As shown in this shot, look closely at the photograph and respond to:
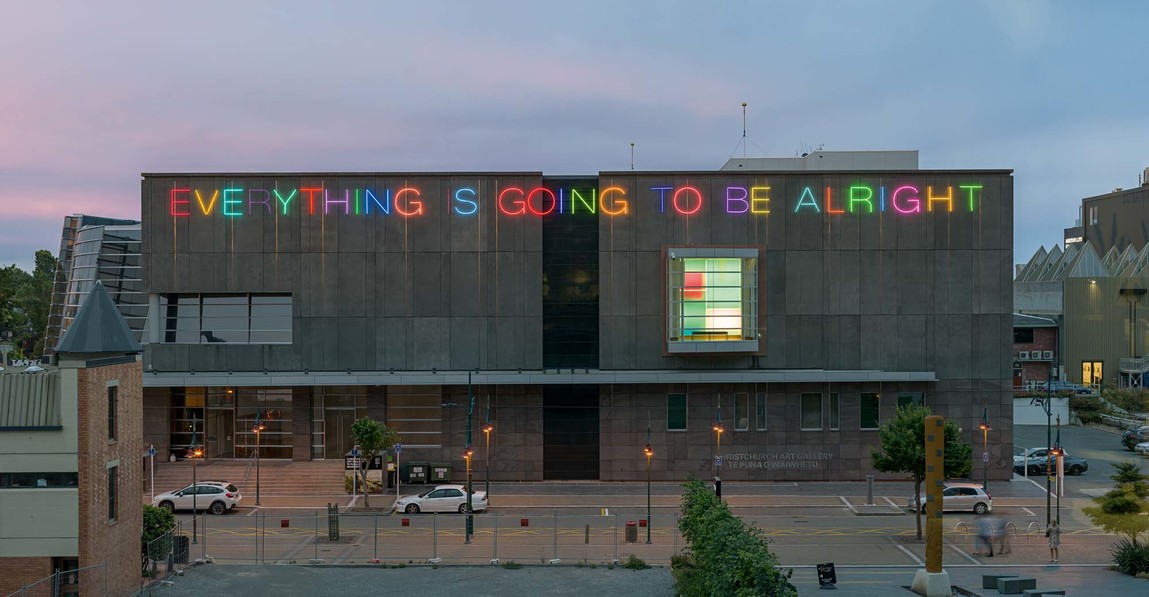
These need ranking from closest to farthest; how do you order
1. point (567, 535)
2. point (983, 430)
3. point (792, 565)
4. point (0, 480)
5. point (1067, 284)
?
1. point (0, 480)
2. point (792, 565)
3. point (567, 535)
4. point (983, 430)
5. point (1067, 284)

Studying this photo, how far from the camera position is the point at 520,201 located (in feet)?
191

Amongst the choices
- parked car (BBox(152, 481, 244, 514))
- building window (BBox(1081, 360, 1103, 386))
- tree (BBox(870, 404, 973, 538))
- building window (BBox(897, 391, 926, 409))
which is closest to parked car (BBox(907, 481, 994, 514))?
tree (BBox(870, 404, 973, 538))

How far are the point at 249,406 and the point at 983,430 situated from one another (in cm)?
4398

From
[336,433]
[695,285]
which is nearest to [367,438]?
[336,433]

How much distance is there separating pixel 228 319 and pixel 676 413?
1077 inches

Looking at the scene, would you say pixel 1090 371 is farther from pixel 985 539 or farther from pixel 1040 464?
pixel 985 539

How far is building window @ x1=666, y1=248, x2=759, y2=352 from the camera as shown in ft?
188

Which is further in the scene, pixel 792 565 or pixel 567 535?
pixel 567 535

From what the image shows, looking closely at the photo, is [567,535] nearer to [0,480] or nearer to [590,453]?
[590,453]

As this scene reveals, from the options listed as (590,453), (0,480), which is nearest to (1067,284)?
(590,453)

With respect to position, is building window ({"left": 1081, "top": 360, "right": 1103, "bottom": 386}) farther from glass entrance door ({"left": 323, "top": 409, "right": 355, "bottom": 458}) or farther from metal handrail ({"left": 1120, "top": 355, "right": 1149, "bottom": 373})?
glass entrance door ({"left": 323, "top": 409, "right": 355, "bottom": 458})

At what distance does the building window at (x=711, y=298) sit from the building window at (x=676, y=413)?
3035 mm

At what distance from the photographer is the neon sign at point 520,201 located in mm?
58062

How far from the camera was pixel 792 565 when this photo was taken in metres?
39.1
